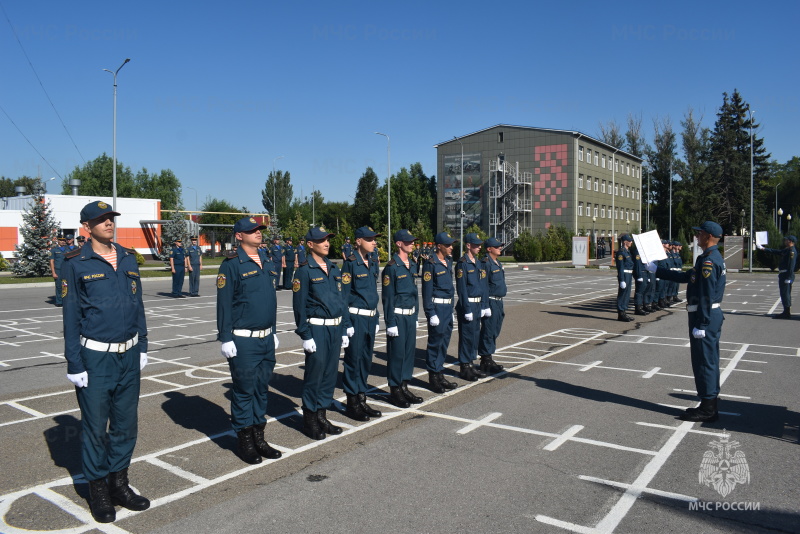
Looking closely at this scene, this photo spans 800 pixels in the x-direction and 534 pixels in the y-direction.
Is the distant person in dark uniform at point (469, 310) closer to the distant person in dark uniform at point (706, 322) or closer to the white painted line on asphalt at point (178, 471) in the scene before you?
the distant person in dark uniform at point (706, 322)

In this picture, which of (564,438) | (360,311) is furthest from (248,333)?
(564,438)

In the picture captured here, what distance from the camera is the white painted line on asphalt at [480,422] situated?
6.33m

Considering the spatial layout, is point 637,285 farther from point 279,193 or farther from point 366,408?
point 279,193

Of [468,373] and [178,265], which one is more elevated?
[178,265]

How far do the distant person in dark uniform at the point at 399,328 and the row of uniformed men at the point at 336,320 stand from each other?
1 cm

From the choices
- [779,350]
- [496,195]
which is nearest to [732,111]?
[496,195]

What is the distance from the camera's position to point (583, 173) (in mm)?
63000

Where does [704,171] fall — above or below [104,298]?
above

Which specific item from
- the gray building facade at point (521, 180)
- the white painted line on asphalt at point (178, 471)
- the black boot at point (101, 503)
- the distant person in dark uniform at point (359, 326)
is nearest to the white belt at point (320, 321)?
the distant person in dark uniform at point (359, 326)

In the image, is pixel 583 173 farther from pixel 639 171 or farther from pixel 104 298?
pixel 104 298

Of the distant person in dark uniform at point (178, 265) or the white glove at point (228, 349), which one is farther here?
the distant person in dark uniform at point (178, 265)

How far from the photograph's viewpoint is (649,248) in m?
8.11

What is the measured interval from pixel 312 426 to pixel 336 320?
108cm

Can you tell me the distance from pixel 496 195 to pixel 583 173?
31.3 ft
